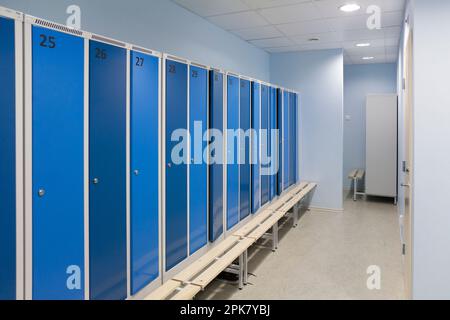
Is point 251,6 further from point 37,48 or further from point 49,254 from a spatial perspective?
point 49,254

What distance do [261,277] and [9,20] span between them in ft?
9.49

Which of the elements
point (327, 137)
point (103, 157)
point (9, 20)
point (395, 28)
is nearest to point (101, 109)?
point (103, 157)

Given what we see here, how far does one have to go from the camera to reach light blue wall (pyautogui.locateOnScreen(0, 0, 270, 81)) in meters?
2.35

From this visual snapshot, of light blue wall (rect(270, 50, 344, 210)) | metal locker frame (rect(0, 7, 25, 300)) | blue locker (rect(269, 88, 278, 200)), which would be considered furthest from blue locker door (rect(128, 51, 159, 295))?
light blue wall (rect(270, 50, 344, 210))

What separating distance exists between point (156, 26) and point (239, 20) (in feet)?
4.36

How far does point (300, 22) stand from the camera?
4.36 metres

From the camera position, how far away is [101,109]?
1953 millimetres

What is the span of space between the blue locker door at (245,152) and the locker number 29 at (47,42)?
2.30 meters

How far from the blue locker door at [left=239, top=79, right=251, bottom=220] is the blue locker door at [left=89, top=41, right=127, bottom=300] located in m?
1.84

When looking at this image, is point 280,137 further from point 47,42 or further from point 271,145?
point 47,42

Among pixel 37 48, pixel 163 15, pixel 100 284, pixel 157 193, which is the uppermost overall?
pixel 163 15

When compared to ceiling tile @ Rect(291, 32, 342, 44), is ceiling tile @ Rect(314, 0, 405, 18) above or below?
below

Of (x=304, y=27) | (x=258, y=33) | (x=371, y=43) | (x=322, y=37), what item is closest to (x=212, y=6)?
(x=258, y=33)

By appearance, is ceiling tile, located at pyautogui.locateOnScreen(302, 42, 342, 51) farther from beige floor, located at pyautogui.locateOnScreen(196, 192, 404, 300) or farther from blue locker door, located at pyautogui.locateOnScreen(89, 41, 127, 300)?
blue locker door, located at pyautogui.locateOnScreen(89, 41, 127, 300)
